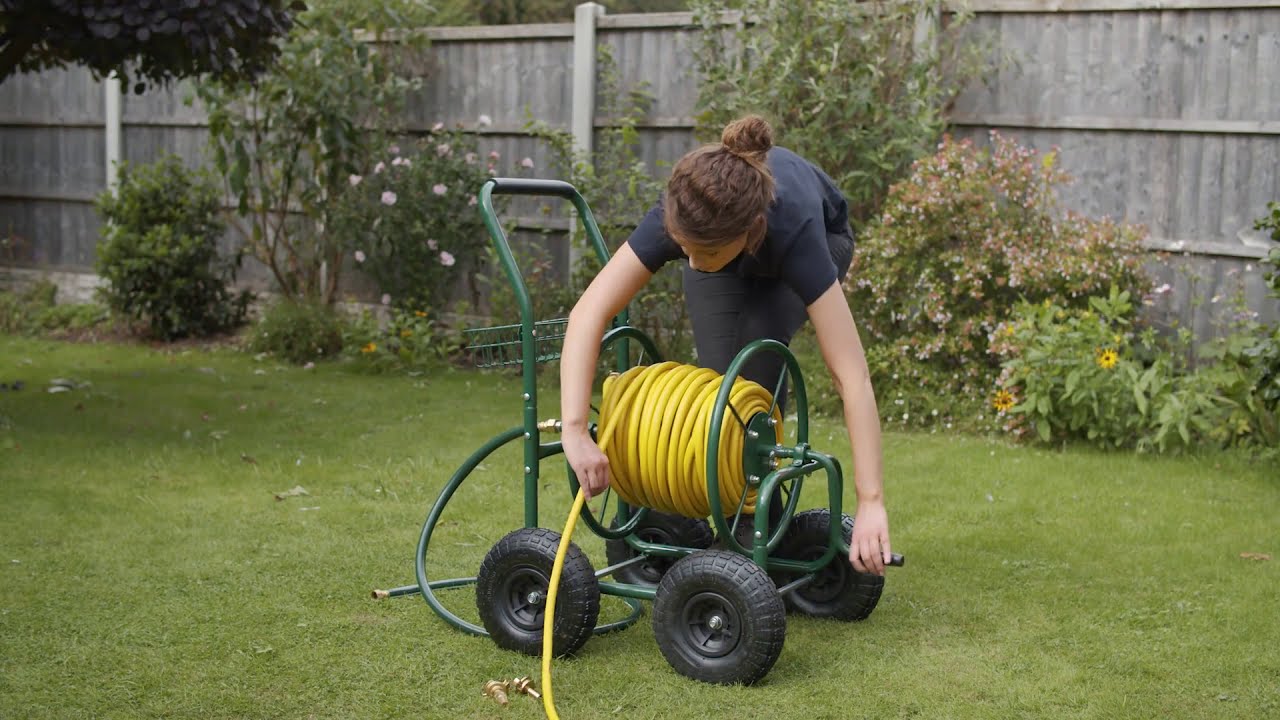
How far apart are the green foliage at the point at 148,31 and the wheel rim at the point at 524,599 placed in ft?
11.3

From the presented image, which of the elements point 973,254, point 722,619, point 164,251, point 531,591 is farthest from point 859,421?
point 164,251

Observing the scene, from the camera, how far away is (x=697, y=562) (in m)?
3.40

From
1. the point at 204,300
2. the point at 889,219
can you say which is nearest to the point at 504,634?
the point at 889,219

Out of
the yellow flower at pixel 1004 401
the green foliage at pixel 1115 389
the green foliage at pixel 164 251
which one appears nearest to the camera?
the green foliage at pixel 1115 389

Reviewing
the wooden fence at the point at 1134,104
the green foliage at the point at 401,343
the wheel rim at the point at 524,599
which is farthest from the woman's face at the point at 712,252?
the green foliage at the point at 401,343

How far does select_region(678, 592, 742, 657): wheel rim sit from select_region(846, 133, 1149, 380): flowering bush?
140 inches

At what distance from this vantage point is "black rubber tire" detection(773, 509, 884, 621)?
3869 millimetres

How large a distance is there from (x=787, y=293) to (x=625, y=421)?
0.65 metres

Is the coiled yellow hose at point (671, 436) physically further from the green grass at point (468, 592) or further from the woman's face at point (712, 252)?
the green grass at point (468, 592)

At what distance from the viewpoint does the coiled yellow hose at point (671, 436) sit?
3492 millimetres

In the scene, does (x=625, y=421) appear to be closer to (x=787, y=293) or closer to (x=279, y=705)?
(x=787, y=293)

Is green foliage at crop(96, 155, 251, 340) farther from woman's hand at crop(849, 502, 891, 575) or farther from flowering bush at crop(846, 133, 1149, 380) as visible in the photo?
woman's hand at crop(849, 502, 891, 575)

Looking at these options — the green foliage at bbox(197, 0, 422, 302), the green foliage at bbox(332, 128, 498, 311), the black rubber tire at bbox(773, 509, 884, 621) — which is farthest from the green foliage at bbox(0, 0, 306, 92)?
the black rubber tire at bbox(773, 509, 884, 621)

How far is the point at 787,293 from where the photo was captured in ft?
12.6
